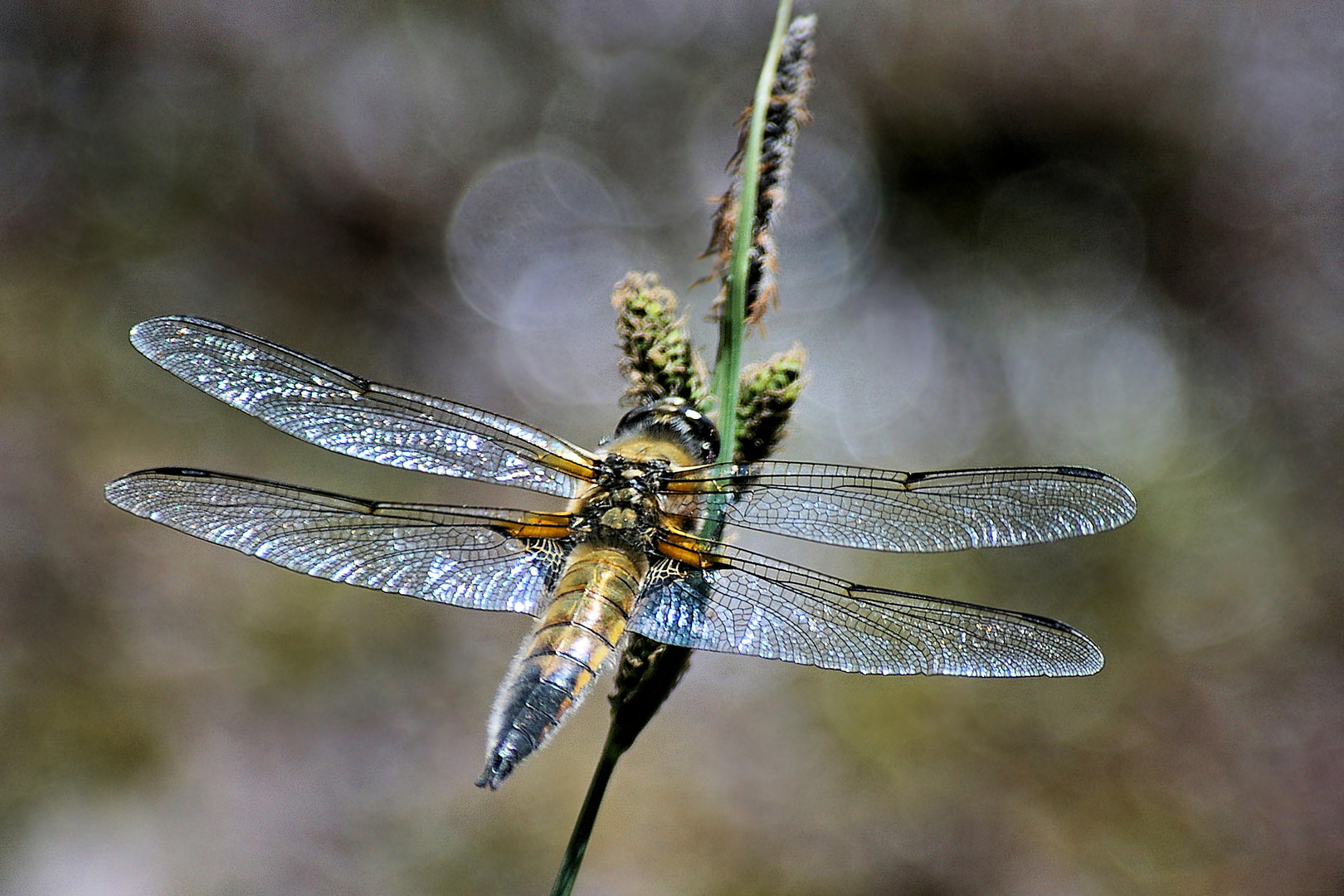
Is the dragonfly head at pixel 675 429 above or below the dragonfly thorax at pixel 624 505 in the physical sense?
above

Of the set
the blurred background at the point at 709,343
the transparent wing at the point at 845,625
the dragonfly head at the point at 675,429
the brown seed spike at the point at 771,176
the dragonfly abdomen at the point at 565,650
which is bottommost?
the dragonfly abdomen at the point at 565,650

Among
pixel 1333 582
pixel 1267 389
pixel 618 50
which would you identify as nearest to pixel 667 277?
pixel 618 50

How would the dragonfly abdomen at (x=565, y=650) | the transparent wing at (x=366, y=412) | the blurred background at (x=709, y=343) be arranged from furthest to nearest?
the blurred background at (x=709, y=343), the transparent wing at (x=366, y=412), the dragonfly abdomen at (x=565, y=650)

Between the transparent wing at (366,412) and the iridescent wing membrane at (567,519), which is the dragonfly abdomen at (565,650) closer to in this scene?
the iridescent wing membrane at (567,519)

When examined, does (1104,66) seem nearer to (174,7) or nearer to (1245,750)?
(1245,750)

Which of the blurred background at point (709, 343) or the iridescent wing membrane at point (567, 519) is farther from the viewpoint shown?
the blurred background at point (709, 343)

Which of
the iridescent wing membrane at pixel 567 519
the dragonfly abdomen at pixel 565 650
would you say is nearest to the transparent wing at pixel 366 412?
the iridescent wing membrane at pixel 567 519
